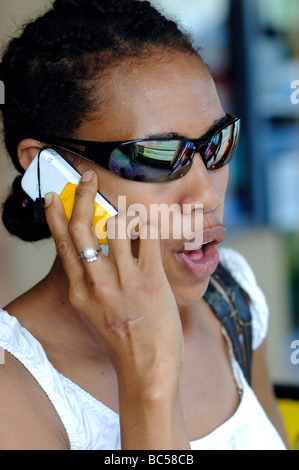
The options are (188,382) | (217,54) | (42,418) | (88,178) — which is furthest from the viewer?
(217,54)

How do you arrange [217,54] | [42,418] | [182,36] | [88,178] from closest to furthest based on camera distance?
[42,418] < [88,178] < [182,36] < [217,54]

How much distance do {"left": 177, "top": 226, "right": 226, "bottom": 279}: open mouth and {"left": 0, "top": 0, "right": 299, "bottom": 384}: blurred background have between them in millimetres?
3093

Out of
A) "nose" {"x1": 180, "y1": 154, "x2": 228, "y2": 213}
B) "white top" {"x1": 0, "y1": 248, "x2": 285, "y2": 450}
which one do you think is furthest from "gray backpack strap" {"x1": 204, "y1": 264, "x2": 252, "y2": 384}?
"nose" {"x1": 180, "y1": 154, "x2": 228, "y2": 213}

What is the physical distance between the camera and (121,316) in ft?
4.53

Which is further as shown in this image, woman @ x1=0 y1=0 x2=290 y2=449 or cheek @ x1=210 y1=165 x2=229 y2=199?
cheek @ x1=210 y1=165 x2=229 y2=199

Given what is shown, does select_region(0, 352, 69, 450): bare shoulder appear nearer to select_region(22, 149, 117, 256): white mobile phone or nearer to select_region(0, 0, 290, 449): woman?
select_region(0, 0, 290, 449): woman

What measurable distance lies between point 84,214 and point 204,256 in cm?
39

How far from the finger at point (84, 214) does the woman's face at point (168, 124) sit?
0.13 ft

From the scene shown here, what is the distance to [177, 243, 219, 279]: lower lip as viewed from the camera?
1.68 meters

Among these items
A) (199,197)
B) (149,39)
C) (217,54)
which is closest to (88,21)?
(149,39)

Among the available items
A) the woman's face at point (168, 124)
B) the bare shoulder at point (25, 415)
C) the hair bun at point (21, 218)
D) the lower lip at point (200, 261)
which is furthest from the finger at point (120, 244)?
the hair bun at point (21, 218)

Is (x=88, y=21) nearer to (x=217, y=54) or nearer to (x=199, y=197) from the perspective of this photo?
(x=199, y=197)

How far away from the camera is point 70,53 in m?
1.62
